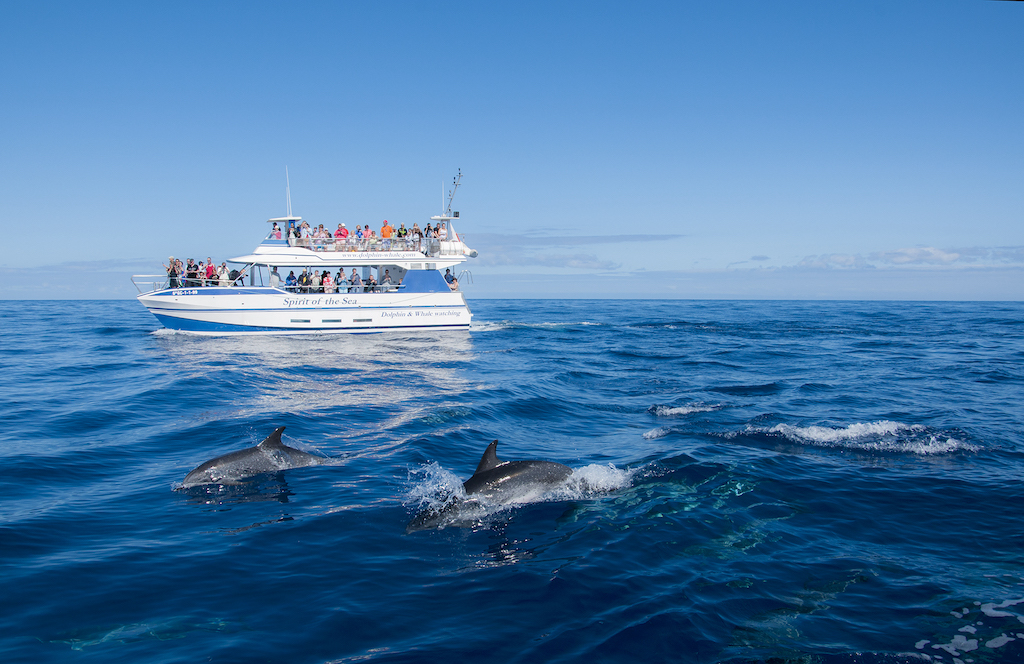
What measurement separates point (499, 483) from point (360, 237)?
31944 mm

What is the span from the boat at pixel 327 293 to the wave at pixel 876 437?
28.3m

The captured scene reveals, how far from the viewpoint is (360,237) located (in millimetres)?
38281

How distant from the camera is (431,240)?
131ft

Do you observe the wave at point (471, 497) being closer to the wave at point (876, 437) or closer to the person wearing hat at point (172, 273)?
the wave at point (876, 437)

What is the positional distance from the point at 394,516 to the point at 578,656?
4140mm

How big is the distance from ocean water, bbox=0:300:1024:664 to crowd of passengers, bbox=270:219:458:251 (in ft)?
63.9

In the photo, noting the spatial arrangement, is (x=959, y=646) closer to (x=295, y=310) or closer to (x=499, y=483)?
(x=499, y=483)

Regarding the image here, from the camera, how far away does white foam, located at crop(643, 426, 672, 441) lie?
13712 millimetres

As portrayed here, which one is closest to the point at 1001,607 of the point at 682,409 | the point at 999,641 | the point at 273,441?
the point at 999,641

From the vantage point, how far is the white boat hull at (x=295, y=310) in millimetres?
35031

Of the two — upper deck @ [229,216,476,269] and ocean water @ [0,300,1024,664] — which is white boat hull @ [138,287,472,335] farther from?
ocean water @ [0,300,1024,664]

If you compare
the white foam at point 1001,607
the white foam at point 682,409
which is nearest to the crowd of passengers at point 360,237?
the white foam at point 682,409

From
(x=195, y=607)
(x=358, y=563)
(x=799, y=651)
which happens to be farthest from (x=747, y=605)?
(x=195, y=607)

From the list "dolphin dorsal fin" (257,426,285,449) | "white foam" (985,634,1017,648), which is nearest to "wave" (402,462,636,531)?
"dolphin dorsal fin" (257,426,285,449)
